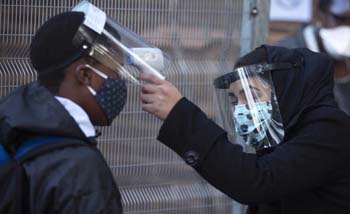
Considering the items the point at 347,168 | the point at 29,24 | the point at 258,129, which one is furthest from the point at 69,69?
the point at 29,24

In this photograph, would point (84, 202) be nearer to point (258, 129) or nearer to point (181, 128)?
point (181, 128)

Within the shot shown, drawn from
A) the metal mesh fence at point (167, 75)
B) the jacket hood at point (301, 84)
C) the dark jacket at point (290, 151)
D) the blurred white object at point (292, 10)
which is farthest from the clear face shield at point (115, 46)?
the blurred white object at point (292, 10)

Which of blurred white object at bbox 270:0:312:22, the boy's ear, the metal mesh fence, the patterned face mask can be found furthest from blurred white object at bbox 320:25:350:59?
the boy's ear

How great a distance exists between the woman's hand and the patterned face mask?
0.26ft

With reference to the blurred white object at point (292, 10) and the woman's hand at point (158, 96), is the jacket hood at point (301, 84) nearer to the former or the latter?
the woman's hand at point (158, 96)

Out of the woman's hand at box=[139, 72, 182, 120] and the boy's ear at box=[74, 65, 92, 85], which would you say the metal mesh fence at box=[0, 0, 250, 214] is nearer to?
the woman's hand at box=[139, 72, 182, 120]

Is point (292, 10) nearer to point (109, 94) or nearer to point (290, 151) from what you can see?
point (290, 151)

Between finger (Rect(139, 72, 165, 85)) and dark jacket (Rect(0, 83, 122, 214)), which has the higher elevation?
finger (Rect(139, 72, 165, 85))

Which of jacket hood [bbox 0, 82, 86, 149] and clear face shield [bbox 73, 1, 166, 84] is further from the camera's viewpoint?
clear face shield [bbox 73, 1, 166, 84]

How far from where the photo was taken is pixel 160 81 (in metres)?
2.64

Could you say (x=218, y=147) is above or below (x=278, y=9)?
above

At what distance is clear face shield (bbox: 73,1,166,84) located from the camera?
2494mm

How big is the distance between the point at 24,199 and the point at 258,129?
1.02 metres

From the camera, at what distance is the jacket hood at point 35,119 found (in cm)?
234
